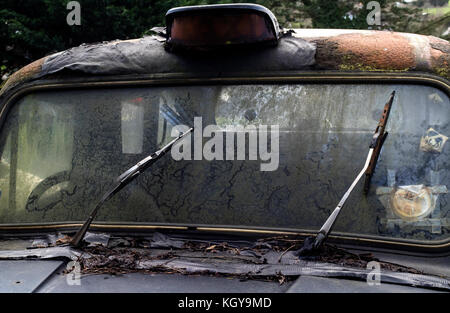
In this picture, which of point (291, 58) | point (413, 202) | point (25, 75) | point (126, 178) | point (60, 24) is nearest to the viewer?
point (413, 202)

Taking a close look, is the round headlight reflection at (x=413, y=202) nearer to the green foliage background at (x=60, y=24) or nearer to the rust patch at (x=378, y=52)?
the rust patch at (x=378, y=52)

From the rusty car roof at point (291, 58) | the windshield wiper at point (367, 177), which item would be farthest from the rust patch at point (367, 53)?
the windshield wiper at point (367, 177)

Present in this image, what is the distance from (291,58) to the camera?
8.48 ft

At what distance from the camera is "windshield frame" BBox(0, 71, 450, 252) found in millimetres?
Answer: 2303

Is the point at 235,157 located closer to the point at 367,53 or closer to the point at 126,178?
the point at 126,178

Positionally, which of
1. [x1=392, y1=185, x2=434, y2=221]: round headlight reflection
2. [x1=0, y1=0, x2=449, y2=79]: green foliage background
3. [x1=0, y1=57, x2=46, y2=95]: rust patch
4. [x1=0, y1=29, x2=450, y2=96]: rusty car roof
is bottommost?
[x1=392, y1=185, x2=434, y2=221]: round headlight reflection

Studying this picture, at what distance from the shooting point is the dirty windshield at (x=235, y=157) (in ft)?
7.64

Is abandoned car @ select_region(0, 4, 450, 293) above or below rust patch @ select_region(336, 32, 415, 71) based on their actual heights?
below

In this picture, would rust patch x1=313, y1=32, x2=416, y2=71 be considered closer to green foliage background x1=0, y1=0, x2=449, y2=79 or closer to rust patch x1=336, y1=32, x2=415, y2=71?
rust patch x1=336, y1=32, x2=415, y2=71

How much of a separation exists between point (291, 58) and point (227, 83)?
12.2 inches

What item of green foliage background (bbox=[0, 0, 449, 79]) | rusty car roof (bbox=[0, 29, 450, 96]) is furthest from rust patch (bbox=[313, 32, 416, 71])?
green foliage background (bbox=[0, 0, 449, 79])

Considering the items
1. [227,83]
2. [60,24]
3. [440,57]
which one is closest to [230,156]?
[227,83]

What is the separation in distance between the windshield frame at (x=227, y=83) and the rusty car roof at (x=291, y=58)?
1.1 inches

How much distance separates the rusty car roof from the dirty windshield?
93 mm
